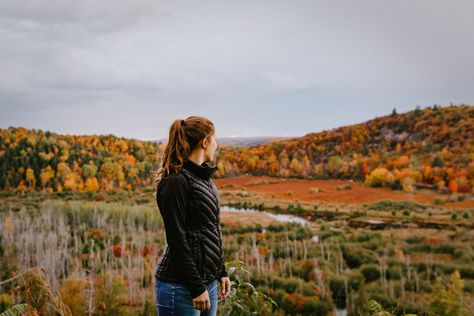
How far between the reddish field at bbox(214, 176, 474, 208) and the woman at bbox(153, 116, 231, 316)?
30211 mm

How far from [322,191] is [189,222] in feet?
124

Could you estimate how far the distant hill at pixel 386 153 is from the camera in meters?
35.3

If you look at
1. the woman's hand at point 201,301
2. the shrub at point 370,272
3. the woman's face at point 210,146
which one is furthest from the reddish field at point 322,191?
the woman's hand at point 201,301

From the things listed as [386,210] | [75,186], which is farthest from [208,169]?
[75,186]

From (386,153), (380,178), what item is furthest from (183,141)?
(386,153)

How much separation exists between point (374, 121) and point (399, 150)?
506 inches

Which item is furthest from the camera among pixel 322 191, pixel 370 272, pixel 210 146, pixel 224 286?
pixel 322 191

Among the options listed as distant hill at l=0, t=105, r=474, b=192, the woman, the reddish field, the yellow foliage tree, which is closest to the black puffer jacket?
the woman

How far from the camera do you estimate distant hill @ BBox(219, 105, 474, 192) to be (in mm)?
35344

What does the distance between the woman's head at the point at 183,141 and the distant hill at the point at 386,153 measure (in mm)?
34419

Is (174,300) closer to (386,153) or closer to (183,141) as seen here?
(183,141)

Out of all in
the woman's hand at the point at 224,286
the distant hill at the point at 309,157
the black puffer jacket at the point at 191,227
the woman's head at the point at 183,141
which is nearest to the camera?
the black puffer jacket at the point at 191,227

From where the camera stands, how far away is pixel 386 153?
45281mm

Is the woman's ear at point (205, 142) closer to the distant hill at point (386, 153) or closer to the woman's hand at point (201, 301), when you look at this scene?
the woman's hand at point (201, 301)
